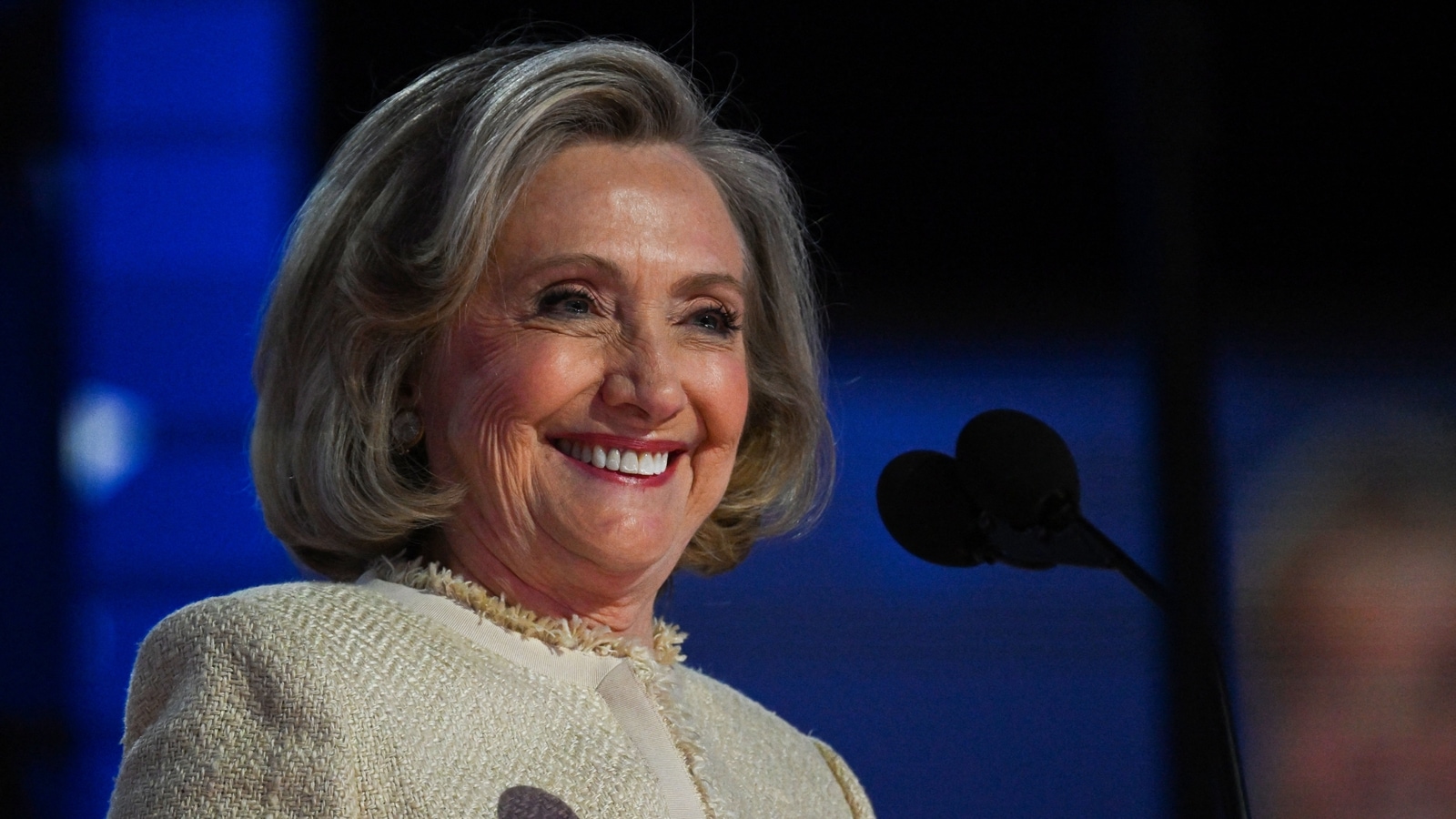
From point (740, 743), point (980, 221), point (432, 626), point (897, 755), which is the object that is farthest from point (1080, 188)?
point (432, 626)

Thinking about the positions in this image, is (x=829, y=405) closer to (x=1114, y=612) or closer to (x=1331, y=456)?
(x=1114, y=612)

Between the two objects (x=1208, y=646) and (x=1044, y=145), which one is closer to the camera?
(x=1208, y=646)

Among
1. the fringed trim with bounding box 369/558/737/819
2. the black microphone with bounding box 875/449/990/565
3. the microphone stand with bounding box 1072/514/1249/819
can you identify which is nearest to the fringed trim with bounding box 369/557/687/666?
the fringed trim with bounding box 369/558/737/819

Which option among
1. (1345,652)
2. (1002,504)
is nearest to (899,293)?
(1345,652)

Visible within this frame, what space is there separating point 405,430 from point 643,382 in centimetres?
29

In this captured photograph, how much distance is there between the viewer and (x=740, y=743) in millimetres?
1988

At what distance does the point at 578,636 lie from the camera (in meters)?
1.79

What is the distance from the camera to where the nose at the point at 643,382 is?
Result: 1.75 m

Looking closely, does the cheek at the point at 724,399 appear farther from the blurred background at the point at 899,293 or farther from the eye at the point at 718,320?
the blurred background at the point at 899,293

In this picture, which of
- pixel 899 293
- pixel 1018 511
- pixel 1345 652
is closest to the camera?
pixel 1018 511

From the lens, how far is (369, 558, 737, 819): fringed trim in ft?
5.76

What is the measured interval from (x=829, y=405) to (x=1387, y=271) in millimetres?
1262

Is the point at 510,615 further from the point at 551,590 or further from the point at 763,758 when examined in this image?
the point at 763,758

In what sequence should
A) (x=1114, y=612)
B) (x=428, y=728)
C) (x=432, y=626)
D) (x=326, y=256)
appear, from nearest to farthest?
(x=428, y=728)
(x=432, y=626)
(x=326, y=256)
(x=1114, y=612)
